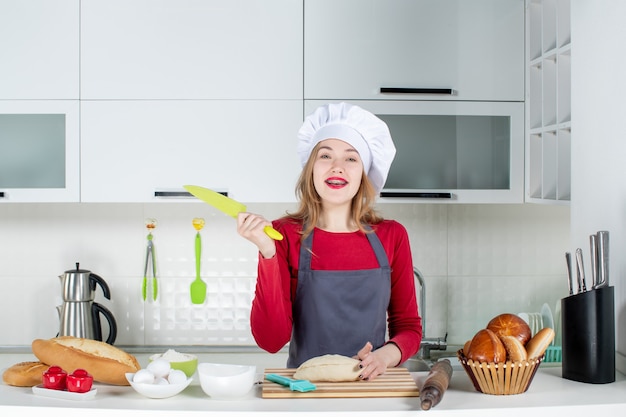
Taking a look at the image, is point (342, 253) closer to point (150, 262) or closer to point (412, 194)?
point (412, 194)

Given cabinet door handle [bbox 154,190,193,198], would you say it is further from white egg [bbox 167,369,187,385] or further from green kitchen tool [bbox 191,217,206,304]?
white egg [bbox 167,369,187,385]

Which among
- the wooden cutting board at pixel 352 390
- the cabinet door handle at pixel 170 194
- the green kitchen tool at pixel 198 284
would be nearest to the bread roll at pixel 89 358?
the wooden cutting board at pixel 352 390

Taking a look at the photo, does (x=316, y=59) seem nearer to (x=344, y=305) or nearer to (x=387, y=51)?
(x=387, y=51)

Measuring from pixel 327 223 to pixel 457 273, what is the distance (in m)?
1.10

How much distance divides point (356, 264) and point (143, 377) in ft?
2.12

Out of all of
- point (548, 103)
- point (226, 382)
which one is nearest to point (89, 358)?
point (226, 382)

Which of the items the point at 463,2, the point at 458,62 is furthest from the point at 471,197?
the point at 463,2

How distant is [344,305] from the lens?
1.69m

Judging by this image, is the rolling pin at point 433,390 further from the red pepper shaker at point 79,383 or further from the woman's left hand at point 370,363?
the red pepper shaker at point 79,383

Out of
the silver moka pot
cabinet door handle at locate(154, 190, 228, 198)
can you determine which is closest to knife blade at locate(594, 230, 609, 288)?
cabinet door handle at locate(154, 190, 228, 198)

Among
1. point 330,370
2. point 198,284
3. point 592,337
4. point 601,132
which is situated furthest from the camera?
point 198,284

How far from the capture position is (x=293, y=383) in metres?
1.23

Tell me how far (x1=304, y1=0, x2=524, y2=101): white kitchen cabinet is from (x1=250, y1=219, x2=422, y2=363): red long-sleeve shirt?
678mm

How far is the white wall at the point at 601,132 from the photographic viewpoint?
151 cm
